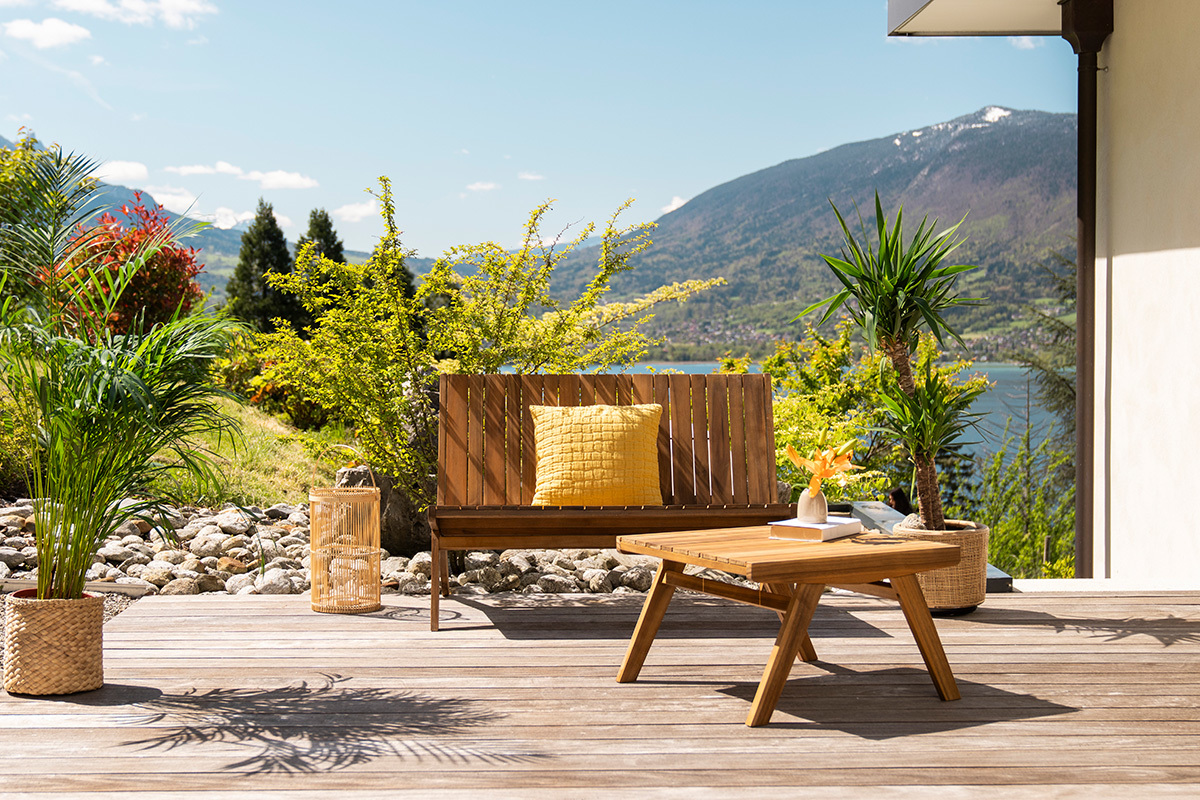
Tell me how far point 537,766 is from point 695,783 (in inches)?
15.6

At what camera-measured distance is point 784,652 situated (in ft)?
8.98

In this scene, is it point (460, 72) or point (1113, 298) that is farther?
point (460, 72)

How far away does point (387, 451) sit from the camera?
16.0 feet

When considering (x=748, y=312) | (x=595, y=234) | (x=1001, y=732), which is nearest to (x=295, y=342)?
(x=595, y=234)

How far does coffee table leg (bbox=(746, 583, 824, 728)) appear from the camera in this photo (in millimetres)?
2689

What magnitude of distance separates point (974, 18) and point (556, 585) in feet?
14.9

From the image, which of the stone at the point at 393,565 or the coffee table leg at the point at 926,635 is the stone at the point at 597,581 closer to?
the stone at the point at 393,565

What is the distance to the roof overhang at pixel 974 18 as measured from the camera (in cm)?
592

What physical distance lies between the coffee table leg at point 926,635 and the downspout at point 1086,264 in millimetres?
3236

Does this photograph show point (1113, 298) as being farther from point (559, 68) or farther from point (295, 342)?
point (559, 68)

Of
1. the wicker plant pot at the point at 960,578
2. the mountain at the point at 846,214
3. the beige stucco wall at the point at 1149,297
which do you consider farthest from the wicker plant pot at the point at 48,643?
the mountain at the point at 846,214

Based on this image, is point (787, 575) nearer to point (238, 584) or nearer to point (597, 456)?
point (597, 456)

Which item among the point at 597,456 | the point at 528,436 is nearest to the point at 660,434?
the point at 597,456

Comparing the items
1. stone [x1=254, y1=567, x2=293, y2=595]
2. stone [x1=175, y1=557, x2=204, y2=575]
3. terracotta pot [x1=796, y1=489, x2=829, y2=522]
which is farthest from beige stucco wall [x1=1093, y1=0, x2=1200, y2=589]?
stone [x1=175, y1=557, x2=204, y2=575]
